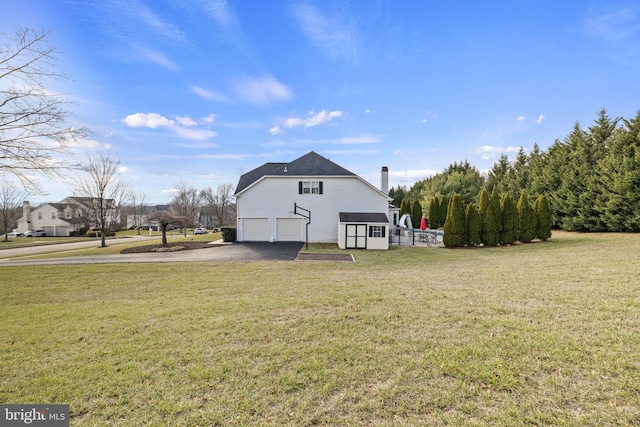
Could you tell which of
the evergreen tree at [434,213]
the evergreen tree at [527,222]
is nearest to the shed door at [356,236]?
the evergreen tree at [527,222]

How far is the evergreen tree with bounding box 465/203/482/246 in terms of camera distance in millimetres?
17500

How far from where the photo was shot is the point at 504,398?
2.86 metres

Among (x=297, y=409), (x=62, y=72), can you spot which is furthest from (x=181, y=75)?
(x=297, y=409)

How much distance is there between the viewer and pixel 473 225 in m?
17.5

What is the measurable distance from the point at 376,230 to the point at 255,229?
9.45 metres

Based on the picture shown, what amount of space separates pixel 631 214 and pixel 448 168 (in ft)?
94.8

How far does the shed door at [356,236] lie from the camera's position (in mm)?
17812

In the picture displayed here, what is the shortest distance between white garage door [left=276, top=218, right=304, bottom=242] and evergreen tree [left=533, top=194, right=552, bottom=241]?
16348 mm

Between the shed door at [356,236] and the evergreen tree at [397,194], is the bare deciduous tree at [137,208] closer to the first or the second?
the evergreen tree at [397,194]

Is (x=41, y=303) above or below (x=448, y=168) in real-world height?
below

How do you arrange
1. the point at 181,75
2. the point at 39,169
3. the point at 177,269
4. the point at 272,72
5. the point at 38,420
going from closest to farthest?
the point at 38,420, the point at 39,169, the point at 177,269, the point at 181,75, the point at 272,72

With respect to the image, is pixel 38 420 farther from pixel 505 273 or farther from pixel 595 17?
pixel 595 17

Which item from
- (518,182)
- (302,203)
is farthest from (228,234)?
(518,182)

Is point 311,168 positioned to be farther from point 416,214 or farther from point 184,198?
point 184,198
